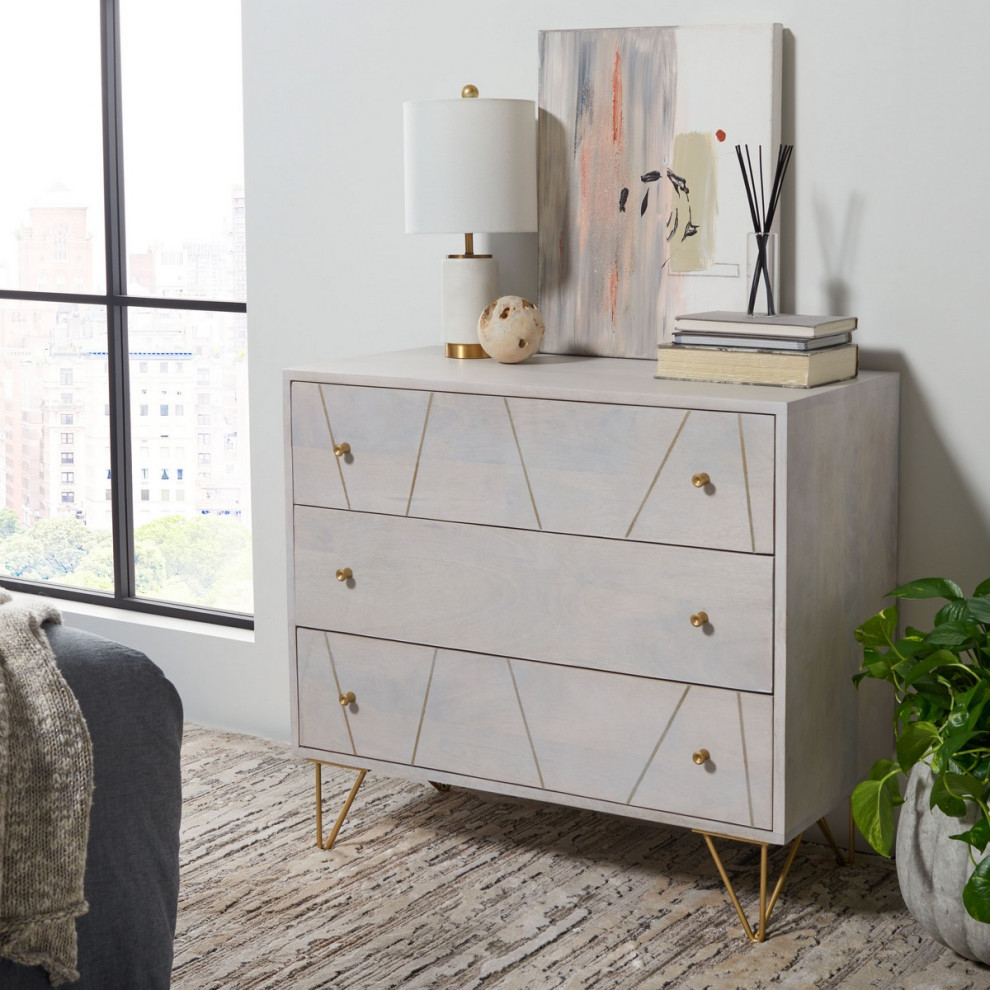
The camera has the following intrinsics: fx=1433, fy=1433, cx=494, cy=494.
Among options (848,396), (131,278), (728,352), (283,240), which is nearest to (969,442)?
(848,396)

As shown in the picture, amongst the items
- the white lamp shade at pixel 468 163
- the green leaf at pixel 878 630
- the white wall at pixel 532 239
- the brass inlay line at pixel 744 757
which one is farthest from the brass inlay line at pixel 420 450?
the green leaf at pixel 878 630

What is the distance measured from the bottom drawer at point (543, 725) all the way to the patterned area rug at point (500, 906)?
205 mm

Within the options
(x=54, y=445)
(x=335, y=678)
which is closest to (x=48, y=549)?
(x=54, y=445)

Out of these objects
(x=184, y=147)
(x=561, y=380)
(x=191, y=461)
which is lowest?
(x=191, y=461)

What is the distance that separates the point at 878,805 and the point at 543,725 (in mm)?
551

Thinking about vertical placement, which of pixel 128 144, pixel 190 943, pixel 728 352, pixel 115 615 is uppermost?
pixel 128 144

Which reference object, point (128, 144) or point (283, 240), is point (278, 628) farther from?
point (128, 144)

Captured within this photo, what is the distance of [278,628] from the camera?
3.23 meters

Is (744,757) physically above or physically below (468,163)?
below

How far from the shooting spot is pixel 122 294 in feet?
11.5

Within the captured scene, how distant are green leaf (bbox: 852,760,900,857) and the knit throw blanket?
117cm

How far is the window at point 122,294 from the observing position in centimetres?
333

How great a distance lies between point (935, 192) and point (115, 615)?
2.20 meters

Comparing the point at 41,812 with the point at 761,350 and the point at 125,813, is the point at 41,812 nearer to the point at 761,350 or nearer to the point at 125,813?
the point at 125,813
